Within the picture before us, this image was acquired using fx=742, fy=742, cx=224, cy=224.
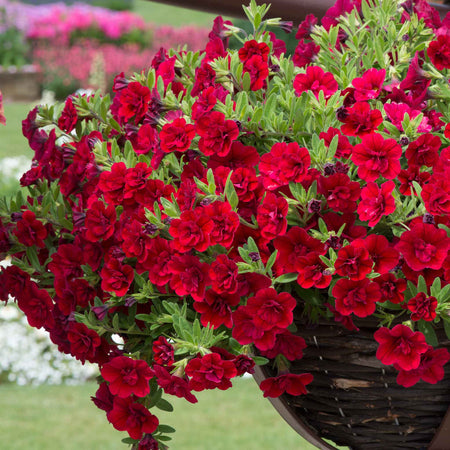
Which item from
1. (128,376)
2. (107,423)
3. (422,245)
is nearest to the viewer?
(422,245)

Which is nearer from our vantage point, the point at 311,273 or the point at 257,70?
the point at 311,273

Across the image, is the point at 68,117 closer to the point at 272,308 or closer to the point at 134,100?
the point at 134,100

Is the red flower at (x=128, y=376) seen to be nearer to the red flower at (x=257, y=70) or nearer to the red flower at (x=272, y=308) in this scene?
the red flower at (x=272, y=308)

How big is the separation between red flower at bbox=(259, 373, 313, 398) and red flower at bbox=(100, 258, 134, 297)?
0.68ft

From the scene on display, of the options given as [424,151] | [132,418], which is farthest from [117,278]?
[424,151]

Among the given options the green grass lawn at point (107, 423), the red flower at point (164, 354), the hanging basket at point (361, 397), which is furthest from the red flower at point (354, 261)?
the green grass lawn at point (107, 423)

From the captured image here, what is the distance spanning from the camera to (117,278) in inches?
36.0

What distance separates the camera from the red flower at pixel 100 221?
3.05ft

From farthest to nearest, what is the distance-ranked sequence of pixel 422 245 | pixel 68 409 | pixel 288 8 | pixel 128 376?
pixel 68 409, pixel 288 8, pixel 128 376, pixel 422 245

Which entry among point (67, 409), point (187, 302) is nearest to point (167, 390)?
point (187, 302)

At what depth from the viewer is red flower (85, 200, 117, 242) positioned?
0.93 m

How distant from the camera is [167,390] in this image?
0.86 meters

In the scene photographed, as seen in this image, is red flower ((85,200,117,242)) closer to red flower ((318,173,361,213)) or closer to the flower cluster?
the flower cluster

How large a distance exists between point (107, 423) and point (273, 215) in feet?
11.5
